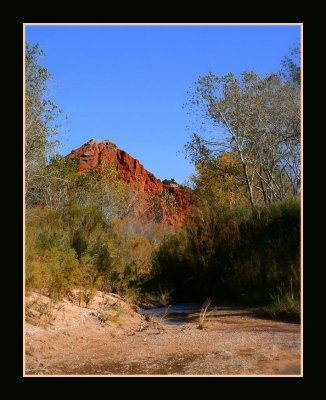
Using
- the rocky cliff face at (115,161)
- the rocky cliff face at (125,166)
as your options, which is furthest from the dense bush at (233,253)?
the rocky cliff face at (115,161)

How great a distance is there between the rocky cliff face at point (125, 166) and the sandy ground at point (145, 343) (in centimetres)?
2816

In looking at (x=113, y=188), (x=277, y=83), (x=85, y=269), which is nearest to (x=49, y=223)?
(x=85, y=269)

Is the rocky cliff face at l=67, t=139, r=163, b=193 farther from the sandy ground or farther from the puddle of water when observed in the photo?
the sandy ground

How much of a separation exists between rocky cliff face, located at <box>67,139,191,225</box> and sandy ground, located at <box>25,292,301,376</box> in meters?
28.2

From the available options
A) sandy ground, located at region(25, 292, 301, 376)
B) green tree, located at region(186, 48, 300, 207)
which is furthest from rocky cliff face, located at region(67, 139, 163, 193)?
sandy ground, located at region(25, 292, 301, 376)

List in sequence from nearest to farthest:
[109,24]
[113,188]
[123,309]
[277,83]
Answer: [109,24]
[123,309]
[277,83]
[113,188]

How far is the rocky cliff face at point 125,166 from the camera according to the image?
154 feet

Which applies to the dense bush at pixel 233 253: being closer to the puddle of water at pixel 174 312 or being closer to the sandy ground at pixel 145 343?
the puddle of water at pixel 174 312

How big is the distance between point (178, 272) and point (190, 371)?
1052 centimetres

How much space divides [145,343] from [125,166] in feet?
149

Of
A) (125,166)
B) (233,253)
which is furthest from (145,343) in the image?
(125,166)

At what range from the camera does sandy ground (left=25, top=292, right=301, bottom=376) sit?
8.50m

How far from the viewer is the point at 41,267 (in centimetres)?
1212

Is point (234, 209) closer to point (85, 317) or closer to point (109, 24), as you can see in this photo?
point (85, 317)
